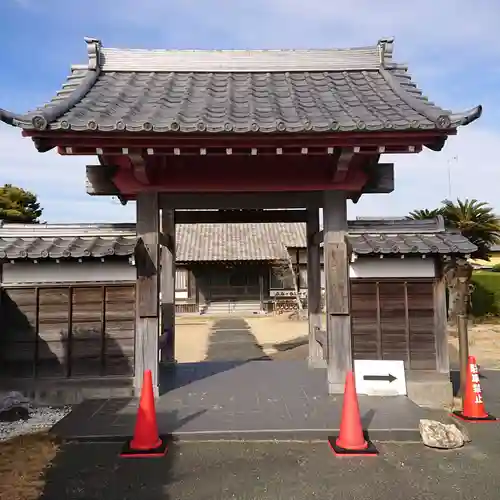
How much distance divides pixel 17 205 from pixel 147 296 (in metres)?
21.4

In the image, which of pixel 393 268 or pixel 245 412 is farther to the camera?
pixel 393 268

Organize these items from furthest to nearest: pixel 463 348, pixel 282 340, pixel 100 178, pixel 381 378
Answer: pixel 282 340, pixel 100 178, pixel 381 378, pixel 463 348

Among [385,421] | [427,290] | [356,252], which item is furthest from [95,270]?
[427,290]

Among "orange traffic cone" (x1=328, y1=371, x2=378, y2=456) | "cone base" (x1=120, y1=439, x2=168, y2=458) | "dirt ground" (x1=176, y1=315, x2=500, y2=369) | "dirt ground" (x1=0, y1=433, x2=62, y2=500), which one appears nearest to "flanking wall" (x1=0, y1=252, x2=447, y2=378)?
"dirt ground" (x1=0, y1=433, x2=62, y2=500)

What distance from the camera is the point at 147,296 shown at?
20.4 ft

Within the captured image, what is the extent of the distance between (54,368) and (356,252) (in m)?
4.61

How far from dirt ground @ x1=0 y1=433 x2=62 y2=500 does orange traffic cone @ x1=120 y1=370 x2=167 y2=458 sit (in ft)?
2.55

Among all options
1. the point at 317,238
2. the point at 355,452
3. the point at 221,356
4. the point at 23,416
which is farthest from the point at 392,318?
the point at 221,356

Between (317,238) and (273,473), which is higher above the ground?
(317,238)

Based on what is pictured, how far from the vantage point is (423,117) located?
18.8 feet

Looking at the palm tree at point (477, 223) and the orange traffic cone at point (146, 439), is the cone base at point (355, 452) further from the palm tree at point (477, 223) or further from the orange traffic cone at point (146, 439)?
the palm tree at point (477, 223)

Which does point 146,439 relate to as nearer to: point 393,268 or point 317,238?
point 393,268

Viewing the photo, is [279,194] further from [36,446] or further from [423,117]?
[36,446]

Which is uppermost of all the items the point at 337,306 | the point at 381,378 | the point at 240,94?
the point at 240,94
